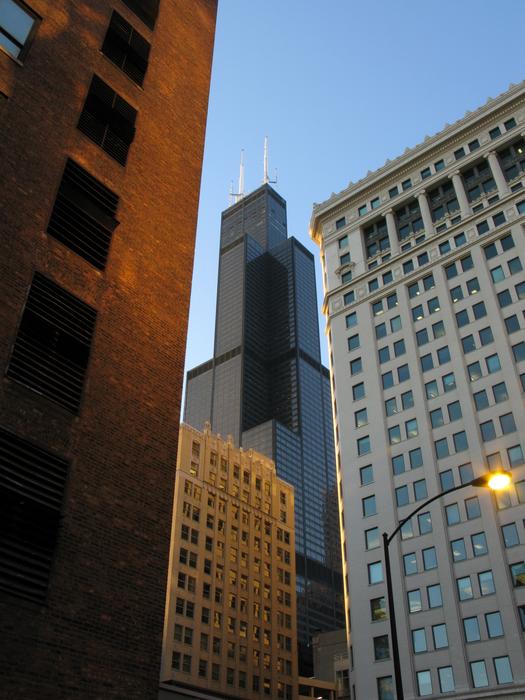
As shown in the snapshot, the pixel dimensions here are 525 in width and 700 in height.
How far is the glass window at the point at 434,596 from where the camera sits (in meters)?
56.8

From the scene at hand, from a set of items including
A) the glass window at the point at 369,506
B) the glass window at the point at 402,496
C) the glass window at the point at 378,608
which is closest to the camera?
the glass window at the point at 378,608

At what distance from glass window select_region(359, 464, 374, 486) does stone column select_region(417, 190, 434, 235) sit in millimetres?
28003

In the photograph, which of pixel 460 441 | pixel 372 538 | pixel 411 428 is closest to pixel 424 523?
pixel 372 538

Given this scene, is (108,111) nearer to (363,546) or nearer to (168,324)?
(168,324)

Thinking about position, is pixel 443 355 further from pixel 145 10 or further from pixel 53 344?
pixel 53 344

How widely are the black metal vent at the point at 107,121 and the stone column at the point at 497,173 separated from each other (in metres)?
61.6

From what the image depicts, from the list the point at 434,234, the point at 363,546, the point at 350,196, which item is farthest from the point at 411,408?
the point at 350,196

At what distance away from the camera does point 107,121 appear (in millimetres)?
21625

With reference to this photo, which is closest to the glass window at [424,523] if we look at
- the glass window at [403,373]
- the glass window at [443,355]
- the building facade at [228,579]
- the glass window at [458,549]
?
the glass window at [458,549]

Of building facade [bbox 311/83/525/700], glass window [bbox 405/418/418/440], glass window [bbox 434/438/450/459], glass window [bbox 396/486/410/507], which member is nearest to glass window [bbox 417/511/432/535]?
building facade [bbox 311/83/525/700]

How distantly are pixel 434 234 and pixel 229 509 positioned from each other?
5931cm

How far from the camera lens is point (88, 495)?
15.6m

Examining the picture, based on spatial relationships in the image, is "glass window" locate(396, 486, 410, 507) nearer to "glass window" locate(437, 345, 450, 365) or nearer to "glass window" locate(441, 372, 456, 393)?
"glass window" locate(441, 372, 456, 393)

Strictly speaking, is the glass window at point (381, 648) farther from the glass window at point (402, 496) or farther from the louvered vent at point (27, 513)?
the louvered vent at point (27, 513)
